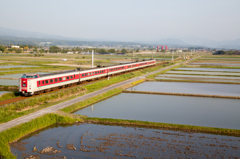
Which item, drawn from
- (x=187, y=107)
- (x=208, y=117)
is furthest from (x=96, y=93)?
(x=208, y=117)

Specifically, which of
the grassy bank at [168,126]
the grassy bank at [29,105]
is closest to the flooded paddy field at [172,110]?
the grassy bank at [168,126]

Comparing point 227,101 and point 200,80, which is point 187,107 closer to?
point 227,101

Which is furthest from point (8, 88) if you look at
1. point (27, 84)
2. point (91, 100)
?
point (91, 100)

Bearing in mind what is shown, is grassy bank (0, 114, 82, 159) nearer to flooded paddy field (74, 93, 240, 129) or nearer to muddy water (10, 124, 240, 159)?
muddy water (10, 124, 240, 159)

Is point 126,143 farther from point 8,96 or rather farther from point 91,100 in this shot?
point 8,96

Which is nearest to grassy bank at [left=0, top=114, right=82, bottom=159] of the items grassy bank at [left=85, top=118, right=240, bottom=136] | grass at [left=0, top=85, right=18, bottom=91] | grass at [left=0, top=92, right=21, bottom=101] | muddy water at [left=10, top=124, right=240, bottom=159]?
muddy water at [left=10, top=124, right=240, bottom=159]

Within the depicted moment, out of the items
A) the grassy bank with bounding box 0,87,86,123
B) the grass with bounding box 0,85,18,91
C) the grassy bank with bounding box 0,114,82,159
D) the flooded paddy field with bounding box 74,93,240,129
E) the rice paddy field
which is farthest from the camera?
the grass with bounding box 0,85,18,91

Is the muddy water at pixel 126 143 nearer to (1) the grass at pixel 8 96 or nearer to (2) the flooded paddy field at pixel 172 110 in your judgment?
(2) the flooded paddy field at pixel 172 110
